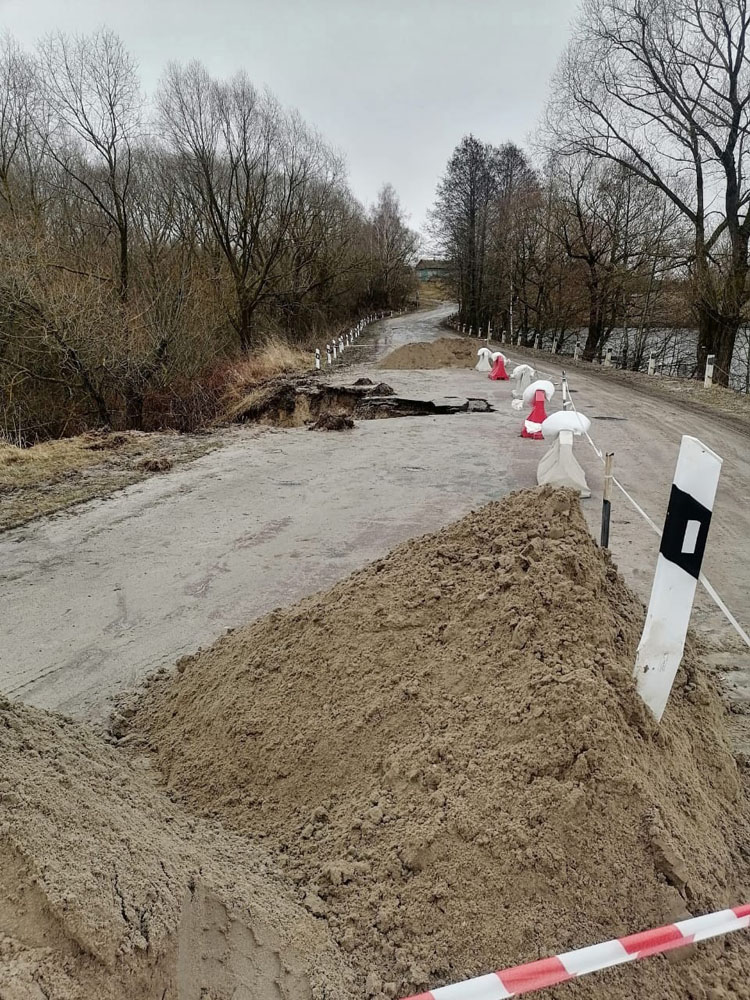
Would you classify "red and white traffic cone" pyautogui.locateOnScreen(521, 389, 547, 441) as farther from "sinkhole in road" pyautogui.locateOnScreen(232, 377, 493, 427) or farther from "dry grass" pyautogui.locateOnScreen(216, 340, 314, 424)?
"dry grass" pyautogui.locateOnScreen(216, 340, 314, 424)

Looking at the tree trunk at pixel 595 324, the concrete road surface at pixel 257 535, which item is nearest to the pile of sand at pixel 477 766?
the concrete road surface at pixel 257 535

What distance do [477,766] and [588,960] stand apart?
0.67 metres

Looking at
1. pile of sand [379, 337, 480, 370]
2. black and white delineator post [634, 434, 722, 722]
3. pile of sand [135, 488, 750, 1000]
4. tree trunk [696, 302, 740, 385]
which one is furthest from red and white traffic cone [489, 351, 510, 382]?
black and white delineator post [634, 434, 722, 722]

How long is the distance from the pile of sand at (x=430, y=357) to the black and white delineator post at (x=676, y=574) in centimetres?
2031

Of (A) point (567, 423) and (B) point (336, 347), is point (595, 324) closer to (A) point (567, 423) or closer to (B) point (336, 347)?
(B) point (336, 347)

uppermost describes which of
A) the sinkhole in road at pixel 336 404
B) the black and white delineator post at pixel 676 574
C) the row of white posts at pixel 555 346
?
the black and white delineator post at pixel 676 574

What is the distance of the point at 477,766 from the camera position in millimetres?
2264

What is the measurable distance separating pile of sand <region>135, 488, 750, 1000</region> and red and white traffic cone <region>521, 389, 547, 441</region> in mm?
7919

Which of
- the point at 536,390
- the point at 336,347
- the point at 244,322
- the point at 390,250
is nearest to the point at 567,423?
the point at 536,390

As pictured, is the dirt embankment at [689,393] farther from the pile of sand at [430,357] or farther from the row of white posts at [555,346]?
the pile of sand at [430,357]

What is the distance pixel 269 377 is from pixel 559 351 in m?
20.4

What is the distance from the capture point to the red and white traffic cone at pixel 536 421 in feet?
36.4

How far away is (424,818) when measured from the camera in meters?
2.17

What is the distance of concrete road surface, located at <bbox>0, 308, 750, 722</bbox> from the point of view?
457 centimetres
